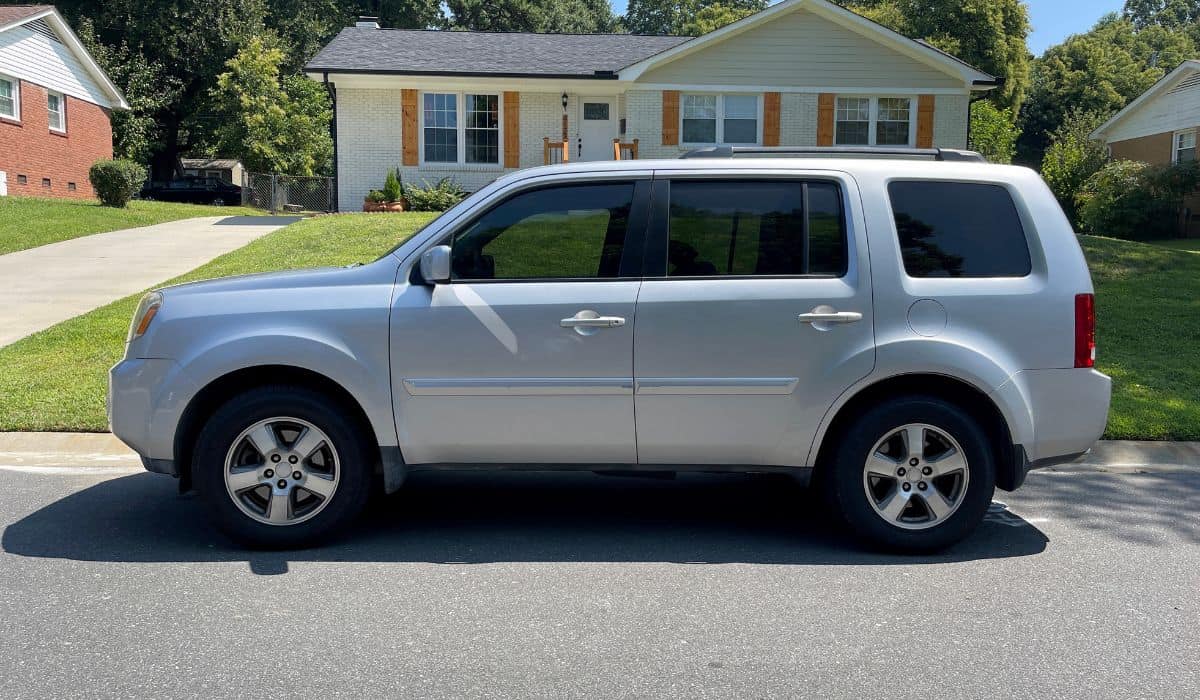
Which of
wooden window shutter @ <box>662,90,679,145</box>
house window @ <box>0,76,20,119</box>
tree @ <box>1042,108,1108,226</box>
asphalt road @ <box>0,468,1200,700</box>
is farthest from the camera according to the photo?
tree @ <box>1042,108,1108,226</box>

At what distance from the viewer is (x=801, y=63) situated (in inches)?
945

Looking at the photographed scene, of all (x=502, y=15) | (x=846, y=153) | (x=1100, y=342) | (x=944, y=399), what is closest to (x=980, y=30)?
(x=502, y=15)

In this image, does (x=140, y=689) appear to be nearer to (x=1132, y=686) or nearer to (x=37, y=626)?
(x=37, y=626)

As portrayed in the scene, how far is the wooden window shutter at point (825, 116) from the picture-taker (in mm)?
24156

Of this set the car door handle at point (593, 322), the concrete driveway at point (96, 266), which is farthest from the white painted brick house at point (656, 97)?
the car door handle at point (593, 322)

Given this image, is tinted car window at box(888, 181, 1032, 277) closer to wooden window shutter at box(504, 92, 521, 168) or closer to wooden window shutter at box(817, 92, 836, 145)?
wooden window shutter at box(817, 92, 836, 145)

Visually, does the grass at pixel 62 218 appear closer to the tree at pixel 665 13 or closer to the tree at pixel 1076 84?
the tree at pixel 1076 84

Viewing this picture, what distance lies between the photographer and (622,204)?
5.30 metres

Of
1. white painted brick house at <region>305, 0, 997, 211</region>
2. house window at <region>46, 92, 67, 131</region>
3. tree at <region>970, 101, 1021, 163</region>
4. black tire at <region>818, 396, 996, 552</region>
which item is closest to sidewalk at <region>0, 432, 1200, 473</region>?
black tire at <region>818, 396, 996, 552</region>

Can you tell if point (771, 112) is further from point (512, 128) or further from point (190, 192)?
point (190, 192)

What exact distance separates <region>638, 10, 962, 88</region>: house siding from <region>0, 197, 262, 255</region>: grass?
461 inches

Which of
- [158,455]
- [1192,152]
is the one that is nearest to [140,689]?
[158,455]

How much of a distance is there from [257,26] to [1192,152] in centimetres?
3503

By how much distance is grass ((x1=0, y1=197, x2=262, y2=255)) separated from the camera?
723 inches
